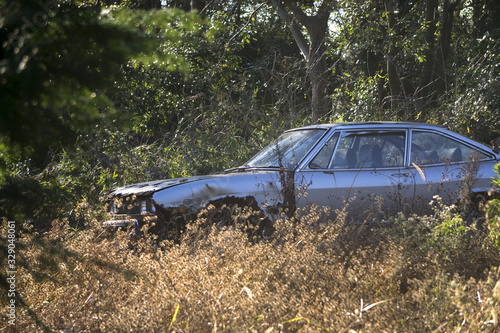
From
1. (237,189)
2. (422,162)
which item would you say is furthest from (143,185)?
(422,162)

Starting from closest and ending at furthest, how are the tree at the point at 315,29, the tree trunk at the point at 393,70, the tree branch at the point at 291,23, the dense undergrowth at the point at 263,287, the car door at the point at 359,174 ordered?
the dense undergrowth at the point at 263,287 → the car door at the point at 359,174 → the tree trunk at the point at 393,70 → the tree at the point at 315,29 → the tree branch at the point at 291,23

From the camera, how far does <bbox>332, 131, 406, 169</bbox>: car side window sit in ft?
19.1

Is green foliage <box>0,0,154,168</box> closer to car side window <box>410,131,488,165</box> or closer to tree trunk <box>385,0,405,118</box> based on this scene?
car side window <box>410,131,488,165</box>

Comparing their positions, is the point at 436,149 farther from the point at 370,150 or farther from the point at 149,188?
the point at 149,188

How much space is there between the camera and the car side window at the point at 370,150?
19.1 feet

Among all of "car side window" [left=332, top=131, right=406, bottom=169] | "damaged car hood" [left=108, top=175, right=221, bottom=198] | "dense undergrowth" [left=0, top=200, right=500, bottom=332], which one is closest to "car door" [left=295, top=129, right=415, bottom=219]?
"car side window" [left=332, top=131, right=406, bottom=169]

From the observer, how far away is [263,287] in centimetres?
317

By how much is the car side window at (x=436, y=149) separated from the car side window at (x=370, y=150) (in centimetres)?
15

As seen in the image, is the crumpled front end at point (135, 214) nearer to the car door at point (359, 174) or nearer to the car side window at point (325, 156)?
the car door at point (359, 174)

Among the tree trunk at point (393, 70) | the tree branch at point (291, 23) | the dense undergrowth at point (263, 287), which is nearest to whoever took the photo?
the dense undergrowth at point (263, 287)

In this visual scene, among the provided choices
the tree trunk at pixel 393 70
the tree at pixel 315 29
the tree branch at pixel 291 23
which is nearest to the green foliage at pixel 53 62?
the tree trunk at pixel 393 70

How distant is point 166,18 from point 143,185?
352cm

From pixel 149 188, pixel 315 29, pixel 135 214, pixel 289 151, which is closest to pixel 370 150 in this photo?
pixel 289 151

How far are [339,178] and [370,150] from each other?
0.55 metres
